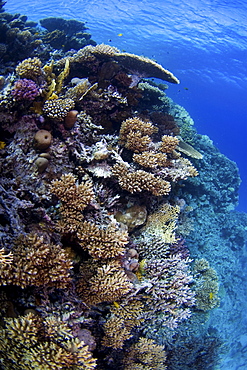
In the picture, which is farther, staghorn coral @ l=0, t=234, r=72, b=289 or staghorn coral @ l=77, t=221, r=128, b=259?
staghorn coral @ l=77, t=221, r=128, b=259

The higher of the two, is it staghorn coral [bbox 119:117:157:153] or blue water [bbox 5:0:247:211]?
blue water [bbox 5:0:247:211]

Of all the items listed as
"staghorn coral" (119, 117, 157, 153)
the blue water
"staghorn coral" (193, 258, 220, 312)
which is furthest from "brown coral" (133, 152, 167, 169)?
the blue water

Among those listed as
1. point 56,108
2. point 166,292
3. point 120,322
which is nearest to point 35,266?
point 120,322

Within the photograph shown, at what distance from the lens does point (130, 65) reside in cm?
685

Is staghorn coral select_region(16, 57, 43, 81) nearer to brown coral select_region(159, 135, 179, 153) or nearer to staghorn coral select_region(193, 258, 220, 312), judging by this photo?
brown coral select_region(159, 135, 179, 153)

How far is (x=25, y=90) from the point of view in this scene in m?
4.48

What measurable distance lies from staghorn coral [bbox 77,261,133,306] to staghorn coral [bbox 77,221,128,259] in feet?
0.66

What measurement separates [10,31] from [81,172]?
6095mm

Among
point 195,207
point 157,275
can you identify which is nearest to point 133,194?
point 157,275

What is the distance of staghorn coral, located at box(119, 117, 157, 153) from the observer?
17.9ft

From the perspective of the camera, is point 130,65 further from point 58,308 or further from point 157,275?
point 58,308

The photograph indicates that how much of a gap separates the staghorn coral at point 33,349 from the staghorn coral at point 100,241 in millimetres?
1257

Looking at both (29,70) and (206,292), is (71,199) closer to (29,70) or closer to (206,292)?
(29,70)

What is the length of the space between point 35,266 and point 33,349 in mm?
965
